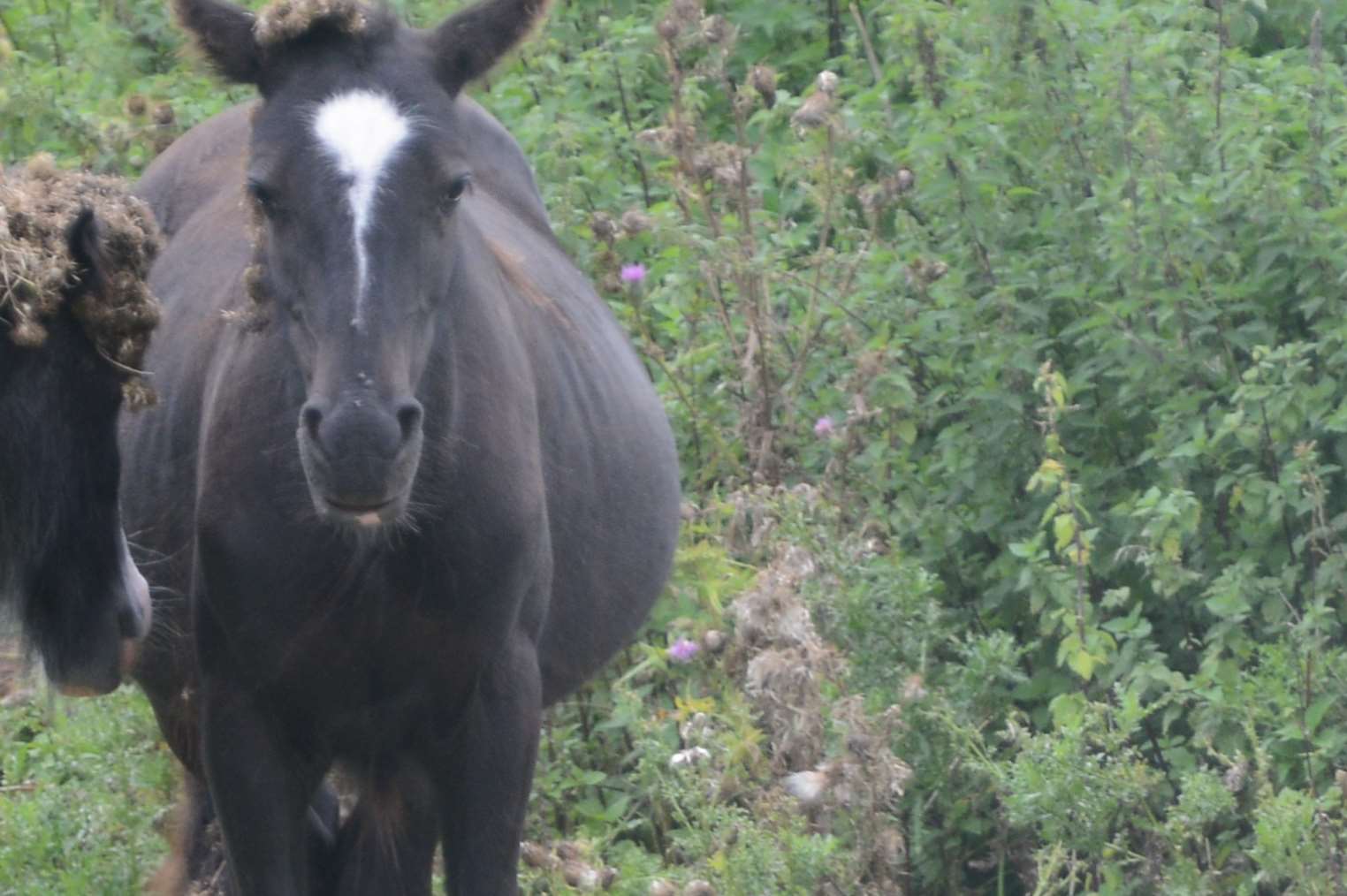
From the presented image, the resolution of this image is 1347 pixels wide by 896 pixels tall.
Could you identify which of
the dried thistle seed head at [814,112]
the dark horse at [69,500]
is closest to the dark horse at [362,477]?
the dark horse at [69,500]

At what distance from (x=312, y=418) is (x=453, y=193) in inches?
21.5

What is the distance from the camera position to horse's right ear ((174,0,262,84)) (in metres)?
4.26

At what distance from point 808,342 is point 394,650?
275 centimetres

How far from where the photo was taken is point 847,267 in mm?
7031

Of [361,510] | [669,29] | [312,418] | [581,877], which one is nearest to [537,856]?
[581,877]

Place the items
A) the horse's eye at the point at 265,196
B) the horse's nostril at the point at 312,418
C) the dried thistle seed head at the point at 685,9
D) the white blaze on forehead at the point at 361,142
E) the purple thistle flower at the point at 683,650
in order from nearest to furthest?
the horse's nostril at the point at 312,418 → the white blaze on forehead at the point at 361,142 → the horse's eye at the point at 265,196 → the purple thistle flower at the point at 683,650 → the dried thistle seed head at the point at 685,9

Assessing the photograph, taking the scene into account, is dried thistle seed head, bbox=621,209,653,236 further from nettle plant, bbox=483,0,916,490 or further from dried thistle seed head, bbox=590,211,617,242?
dried thistle seed head, bbox=590,211,617,242

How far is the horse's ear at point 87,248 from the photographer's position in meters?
4.14

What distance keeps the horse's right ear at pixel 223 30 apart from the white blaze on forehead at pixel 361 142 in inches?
9.9

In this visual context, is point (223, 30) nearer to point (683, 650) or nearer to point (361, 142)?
point (361, 142)

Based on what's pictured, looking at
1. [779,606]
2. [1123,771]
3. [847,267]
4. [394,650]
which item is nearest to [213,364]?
[394,650]

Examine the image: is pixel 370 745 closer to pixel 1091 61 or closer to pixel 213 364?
pixel 213 364

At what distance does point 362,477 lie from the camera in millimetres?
3857

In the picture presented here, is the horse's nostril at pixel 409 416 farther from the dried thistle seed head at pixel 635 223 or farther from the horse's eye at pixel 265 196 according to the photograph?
the dried thistle seed head at pixel 635 223
